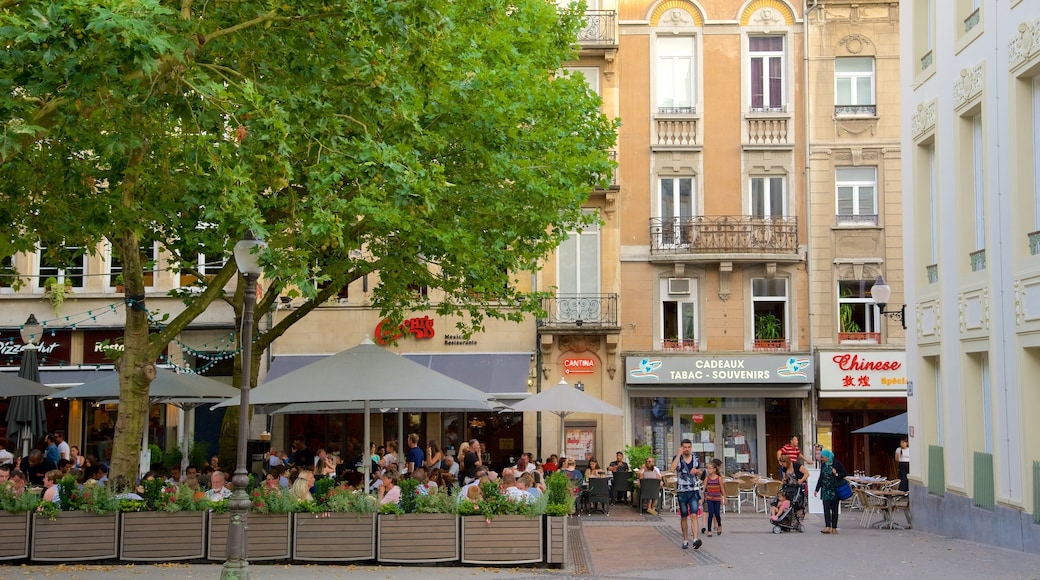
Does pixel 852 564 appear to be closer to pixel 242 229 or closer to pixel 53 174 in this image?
pixel 242 229

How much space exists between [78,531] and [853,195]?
2208 centimetres

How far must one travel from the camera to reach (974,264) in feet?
64.8

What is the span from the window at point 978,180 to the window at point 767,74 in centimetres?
1187

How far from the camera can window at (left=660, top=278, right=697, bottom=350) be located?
31.4 metres

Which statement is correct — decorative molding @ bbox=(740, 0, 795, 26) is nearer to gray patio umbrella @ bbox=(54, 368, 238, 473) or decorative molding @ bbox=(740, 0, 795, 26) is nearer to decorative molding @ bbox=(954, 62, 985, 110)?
decorative molding @ bbox=(954, 62, 985, 110)

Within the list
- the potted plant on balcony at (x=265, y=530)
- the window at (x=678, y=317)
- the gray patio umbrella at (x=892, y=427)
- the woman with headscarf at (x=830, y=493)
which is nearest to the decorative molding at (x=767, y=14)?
the window at (x=678, y=317)

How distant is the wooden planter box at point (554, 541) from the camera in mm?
15727

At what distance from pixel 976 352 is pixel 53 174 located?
14.3 m

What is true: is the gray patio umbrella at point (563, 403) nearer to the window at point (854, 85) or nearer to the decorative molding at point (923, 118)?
the decorative molding at point (923, 118)

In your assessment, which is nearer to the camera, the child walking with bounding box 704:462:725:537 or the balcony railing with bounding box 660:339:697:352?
the child walking with bounding box 704:462:725:537

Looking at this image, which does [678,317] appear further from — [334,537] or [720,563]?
[334,537]

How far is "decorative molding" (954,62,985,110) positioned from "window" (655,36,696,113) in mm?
12194

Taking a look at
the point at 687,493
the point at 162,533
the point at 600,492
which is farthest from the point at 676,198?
the point at 162,533

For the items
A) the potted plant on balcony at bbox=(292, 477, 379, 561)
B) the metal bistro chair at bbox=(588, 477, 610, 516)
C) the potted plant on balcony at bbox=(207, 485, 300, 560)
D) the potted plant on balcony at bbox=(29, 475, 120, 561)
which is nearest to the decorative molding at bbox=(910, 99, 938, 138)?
the metal bistro chair at bbox=(588, 477, 610, 516)
